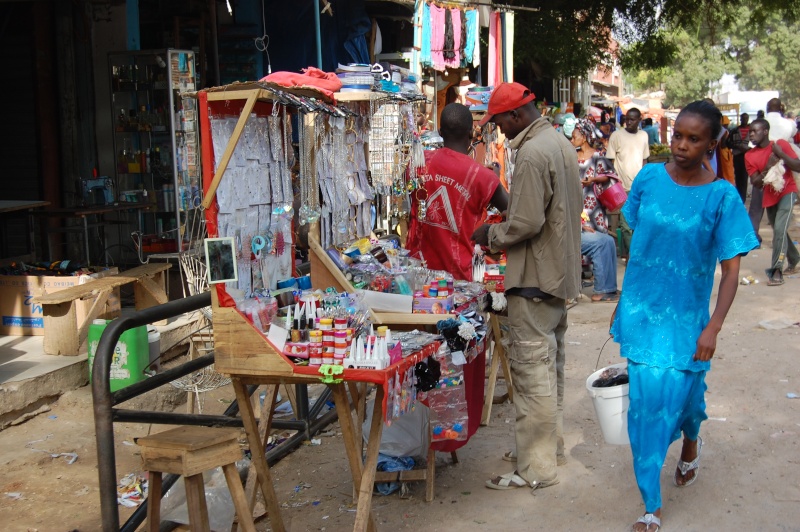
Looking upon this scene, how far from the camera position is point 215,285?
3.84 meters

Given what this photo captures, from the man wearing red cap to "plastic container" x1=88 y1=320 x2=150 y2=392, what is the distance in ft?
9.05

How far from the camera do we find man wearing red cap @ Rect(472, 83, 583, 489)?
4578 millimetres

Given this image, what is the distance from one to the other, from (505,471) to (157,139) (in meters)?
5.55

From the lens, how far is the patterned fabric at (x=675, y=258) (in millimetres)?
3980

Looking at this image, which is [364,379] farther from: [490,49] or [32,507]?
[490,49]

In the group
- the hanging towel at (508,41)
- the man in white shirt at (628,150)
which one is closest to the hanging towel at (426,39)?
the hanging towel at (508,41)

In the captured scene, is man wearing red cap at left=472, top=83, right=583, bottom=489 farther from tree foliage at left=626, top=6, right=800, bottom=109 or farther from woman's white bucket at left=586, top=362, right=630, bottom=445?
tree foliage at left=626, top=6, right=800, bottom=109

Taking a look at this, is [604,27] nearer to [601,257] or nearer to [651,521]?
[601,257]

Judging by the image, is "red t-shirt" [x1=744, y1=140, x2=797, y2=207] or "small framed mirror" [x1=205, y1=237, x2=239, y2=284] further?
"red t-shirt" [x1=744, y1=140, x2=797, y2=207]

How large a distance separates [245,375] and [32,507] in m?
1.84

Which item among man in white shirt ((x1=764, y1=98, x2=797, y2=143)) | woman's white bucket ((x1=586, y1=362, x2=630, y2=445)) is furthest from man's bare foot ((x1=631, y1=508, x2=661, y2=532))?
man in white shirt ((x1=764, y1=98, x2=797, y2=143))

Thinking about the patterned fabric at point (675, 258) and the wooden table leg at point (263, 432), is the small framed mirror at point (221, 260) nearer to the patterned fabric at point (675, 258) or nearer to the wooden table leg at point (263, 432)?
the wooden table leg at point (263, 432)

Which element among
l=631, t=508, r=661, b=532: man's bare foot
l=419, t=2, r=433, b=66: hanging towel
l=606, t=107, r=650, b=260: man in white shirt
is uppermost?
l=419, t=2, r=433, b=66: hanging towel

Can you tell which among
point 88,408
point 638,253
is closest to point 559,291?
point 638,253
